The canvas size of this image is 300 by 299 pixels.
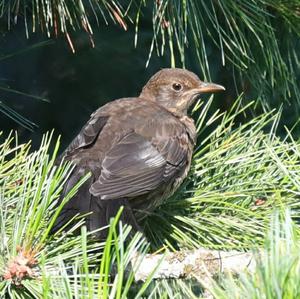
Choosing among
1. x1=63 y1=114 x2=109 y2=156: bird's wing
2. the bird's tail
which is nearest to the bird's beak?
x1=63 y1=114 x2=109 y2=156: bird's wing

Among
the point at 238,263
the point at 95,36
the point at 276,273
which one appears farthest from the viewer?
the point at 95,36

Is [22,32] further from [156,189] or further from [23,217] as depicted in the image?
[23,217]

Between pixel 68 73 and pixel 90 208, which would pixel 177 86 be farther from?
pixel 90 208

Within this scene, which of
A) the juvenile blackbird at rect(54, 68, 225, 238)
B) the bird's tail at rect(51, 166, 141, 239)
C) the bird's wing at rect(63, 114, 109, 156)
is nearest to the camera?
the bird's tail at rect(51, 166, 141, 239)

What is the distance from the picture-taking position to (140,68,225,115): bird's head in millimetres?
3953

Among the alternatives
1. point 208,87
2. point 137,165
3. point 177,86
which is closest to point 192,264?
point 137,165

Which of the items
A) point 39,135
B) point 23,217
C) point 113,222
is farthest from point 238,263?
point 39,135

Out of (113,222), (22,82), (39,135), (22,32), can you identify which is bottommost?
(39,135)

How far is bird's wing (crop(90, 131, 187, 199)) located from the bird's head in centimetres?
43

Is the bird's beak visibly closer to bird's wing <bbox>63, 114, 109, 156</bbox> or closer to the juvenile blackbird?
the juvenile blackbird

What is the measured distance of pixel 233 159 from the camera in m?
3.17

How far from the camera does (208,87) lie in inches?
151

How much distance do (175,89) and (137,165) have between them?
3.12ft

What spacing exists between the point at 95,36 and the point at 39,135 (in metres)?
0.57
